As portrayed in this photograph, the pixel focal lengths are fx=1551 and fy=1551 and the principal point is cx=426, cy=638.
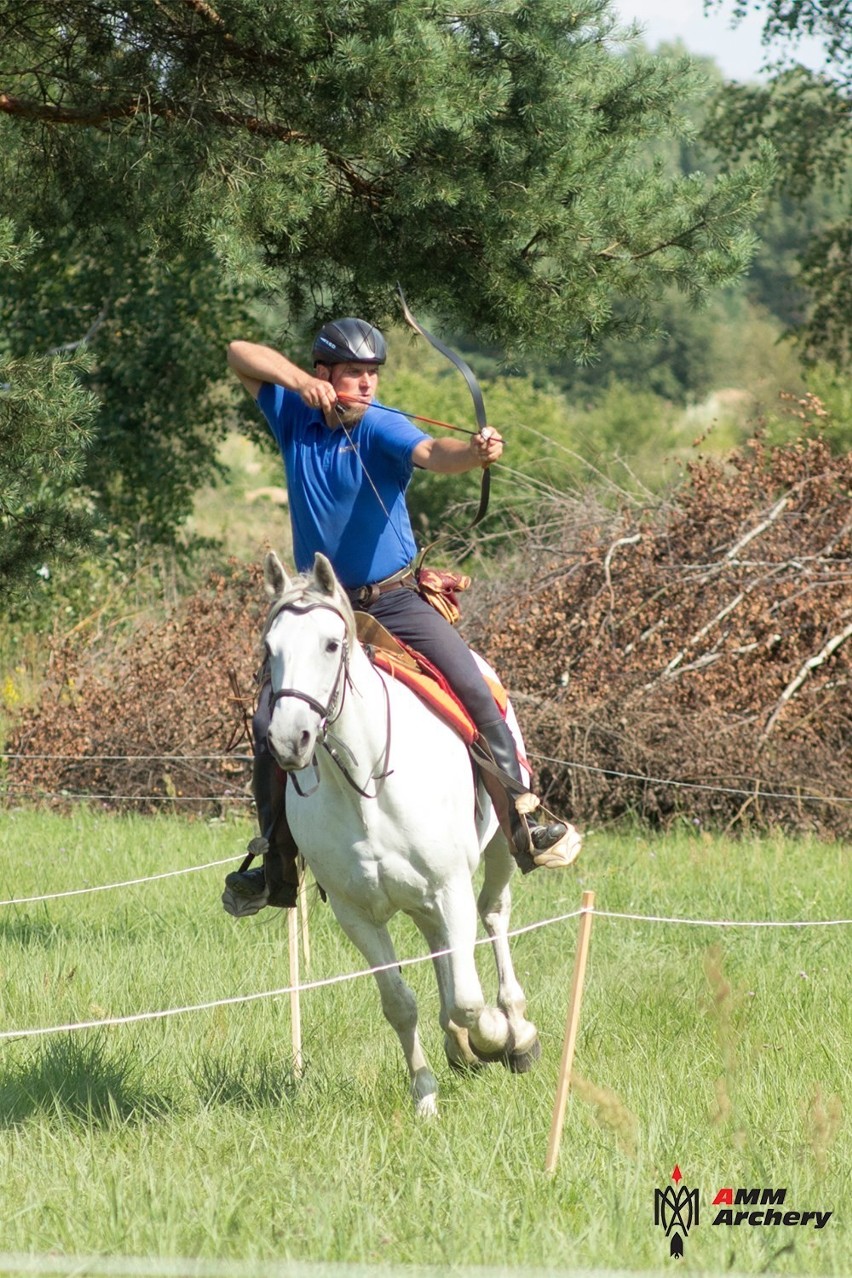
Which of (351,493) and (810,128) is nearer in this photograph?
(351,493)

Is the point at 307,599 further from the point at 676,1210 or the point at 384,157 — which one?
the point at 384,157

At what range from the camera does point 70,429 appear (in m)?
8.61

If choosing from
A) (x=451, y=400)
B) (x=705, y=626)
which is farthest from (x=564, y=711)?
(x=451, y=400)

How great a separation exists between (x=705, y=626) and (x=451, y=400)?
24.3 m

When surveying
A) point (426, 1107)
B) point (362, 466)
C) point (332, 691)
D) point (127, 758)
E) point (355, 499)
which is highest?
point (362, 466)

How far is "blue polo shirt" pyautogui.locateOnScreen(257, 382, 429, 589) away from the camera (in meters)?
6.00

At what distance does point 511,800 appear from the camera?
21.0 ft

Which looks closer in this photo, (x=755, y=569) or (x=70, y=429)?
(x=70, y=429)

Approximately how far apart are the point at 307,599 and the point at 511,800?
5.49 ft

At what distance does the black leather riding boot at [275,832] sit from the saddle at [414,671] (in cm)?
62

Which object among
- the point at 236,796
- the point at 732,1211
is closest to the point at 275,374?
the point at 732,1211

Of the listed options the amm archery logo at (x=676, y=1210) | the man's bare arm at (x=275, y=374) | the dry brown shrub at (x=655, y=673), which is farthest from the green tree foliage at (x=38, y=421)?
the amm archery logo at (x=676, y=1210)

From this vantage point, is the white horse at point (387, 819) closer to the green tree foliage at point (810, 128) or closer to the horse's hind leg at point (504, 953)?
the horse's hind leg at point (504, 953)

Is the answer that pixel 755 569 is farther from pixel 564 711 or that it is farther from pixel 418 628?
pixel 418 628
